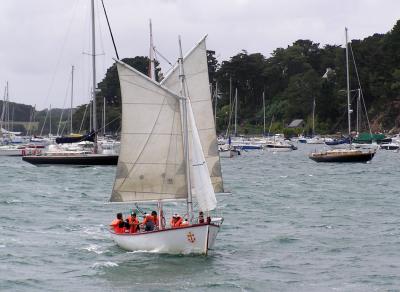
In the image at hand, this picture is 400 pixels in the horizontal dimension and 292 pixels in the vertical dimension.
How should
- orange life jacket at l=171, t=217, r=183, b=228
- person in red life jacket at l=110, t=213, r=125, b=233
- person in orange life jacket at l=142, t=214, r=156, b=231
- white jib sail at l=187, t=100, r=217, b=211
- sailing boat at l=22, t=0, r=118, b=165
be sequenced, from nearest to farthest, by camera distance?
orange life jacket at l=171, t=217, r=183, b=228 < white jib sail at l=187, t=100, r=217, b=211 < person in orange life jacket at l=142, t=214, r=156, b=231 < person in red life jacket at l=110, t=213, r=125, b=233 < sailing boat at l=22, t=0, r=118, b=165

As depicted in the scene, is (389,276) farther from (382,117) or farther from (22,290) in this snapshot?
(382,117)

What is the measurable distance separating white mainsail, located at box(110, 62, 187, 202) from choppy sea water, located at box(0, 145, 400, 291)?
109 inches

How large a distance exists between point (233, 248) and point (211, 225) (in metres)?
5.19

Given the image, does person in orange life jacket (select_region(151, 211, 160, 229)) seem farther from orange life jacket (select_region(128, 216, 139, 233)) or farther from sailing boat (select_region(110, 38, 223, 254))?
orange life jacket (select_region(128, 216, 139, 233))

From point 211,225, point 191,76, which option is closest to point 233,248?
point 211,225

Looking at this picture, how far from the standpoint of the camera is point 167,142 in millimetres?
39688

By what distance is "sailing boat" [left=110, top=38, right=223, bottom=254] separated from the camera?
127 feet

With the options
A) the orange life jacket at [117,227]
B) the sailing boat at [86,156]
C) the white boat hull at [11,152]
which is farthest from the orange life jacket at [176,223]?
the white boat hull at [11,152]

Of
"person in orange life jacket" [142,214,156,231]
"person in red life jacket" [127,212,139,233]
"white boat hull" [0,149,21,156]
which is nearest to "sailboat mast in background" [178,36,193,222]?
"person in orange life jacket" [142,214,156,231]

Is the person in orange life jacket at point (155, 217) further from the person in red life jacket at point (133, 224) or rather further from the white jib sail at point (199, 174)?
the white jib sail at point (199, 174)

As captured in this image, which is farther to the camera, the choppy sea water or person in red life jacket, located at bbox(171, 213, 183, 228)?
person in red life jacket, located at bbox(171, 213, 183, 228)

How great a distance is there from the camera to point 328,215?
183ft

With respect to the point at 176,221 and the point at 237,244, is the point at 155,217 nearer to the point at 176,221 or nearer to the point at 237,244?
the point at 176,221

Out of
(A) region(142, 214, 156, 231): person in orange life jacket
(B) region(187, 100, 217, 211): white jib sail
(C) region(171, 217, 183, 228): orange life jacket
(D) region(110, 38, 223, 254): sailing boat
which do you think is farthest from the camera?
(D) region(110, 38, 223, 254): sailing boat
